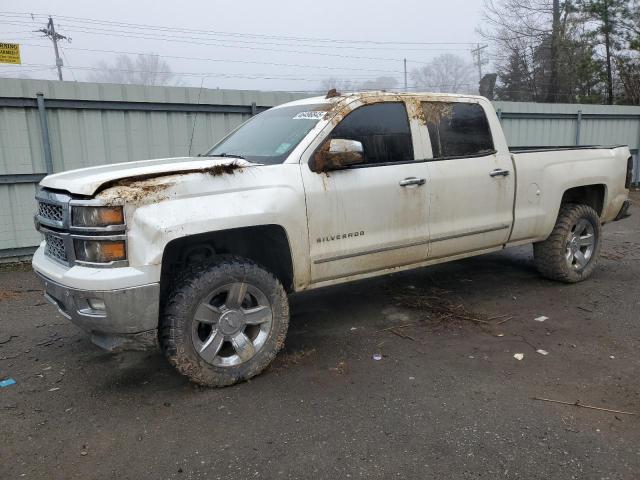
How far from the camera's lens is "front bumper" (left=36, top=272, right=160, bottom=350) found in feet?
9.84

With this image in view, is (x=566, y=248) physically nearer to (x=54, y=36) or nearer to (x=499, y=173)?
(x=499, y=173)

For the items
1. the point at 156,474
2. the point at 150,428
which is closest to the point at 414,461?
the point at 156,474

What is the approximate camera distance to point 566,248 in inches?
218

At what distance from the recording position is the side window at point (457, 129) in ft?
14.6

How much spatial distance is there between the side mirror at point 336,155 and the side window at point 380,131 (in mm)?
236

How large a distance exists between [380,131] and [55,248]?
2.53 meters

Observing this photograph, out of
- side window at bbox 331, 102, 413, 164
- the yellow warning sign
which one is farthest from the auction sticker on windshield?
the yellow warning sign

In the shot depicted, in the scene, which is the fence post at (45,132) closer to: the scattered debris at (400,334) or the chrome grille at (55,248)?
the chrome grille at (55,248)

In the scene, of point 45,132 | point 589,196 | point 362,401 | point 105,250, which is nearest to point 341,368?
point 362,401

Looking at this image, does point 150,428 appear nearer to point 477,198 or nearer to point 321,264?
point 321,264

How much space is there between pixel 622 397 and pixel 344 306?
2.56 meters

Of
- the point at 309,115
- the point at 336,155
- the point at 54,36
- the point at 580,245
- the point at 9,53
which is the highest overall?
the point at 54,36

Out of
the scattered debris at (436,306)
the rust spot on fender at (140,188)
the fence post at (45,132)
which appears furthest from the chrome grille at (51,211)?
the fence post at (45,132)

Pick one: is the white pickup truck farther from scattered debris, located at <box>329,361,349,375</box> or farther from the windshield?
scattered debris, located at <box>329,361,349,375</box>
